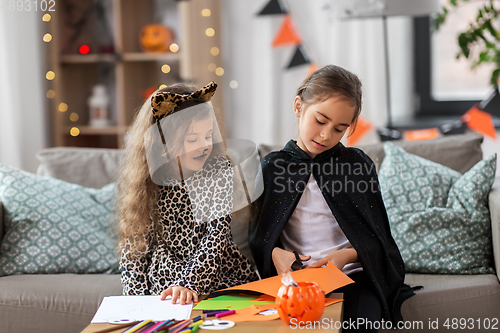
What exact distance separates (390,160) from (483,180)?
1.02ft

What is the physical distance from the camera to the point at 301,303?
0.92 m

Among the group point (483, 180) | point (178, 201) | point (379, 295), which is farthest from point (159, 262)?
point (483, 180)

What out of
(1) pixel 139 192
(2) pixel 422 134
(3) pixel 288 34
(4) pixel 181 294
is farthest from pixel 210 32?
(4) pixel 181 294

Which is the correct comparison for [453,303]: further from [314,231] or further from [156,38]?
[156,38]

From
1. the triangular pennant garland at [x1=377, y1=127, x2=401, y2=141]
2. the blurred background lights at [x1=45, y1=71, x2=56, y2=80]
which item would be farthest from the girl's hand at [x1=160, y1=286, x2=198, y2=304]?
the blurred background lights at [x1=45, y1=71, x2=56, y2=80]

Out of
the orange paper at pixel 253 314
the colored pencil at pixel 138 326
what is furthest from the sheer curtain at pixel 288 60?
the colored pencil at pixel 138 326

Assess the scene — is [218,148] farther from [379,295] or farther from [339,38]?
[339,38]

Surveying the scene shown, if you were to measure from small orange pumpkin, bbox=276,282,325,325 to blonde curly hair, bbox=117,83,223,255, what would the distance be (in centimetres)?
50

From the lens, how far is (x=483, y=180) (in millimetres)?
1578

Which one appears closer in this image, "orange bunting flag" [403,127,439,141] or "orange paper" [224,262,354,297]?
"orange paper" [224,262,354,297]

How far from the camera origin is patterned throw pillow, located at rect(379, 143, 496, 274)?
154cm

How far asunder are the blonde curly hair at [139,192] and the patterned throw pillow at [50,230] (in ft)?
1.24

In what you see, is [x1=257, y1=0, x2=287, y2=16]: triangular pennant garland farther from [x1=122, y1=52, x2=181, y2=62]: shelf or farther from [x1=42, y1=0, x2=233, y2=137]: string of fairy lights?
[x1=122, y1=52, x2=181, y2=62]: shelf

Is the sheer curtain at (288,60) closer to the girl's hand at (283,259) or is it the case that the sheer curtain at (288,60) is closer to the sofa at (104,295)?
the sofa at (104,295)
